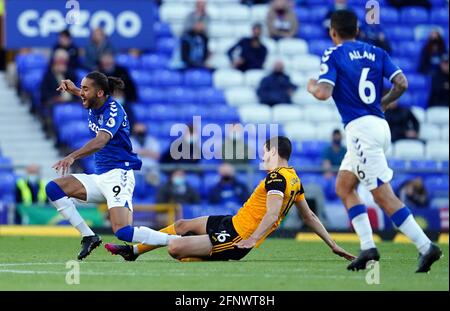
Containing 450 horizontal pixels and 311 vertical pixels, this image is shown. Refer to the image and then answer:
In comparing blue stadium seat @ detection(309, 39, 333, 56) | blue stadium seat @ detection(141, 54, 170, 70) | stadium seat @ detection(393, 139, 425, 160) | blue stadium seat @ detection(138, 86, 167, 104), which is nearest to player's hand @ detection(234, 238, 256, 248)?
stadium seat @ detection(393, 139, 425, 160)

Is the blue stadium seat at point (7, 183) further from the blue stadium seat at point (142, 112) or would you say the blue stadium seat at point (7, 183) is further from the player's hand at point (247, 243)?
the player's hand at point (247, 243)

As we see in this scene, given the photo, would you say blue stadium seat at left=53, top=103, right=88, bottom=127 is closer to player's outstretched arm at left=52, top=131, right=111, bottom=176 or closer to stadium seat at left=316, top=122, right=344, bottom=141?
stadium seat at left=316, top=122, right=344, bottom=141

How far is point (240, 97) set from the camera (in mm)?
23453

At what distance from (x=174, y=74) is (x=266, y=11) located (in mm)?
3012

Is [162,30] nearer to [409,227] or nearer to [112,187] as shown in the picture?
[112,187]

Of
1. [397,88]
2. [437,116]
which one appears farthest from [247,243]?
[437,116]

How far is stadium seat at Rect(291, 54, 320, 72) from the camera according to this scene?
80.4ft

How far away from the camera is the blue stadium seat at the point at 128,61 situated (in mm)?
23562

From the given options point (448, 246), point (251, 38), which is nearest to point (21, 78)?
point (251, 38)

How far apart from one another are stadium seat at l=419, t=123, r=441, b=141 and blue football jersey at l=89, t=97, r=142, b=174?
11.7m

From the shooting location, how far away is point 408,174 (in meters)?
20.0

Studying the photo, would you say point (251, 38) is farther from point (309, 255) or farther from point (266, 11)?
point (309, 255)

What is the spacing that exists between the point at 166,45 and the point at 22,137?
3.58 metres

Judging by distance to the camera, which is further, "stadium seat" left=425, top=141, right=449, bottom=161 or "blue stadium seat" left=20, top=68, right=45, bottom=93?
"stadium seat" left=425, top=141, right=449, bottom=161
